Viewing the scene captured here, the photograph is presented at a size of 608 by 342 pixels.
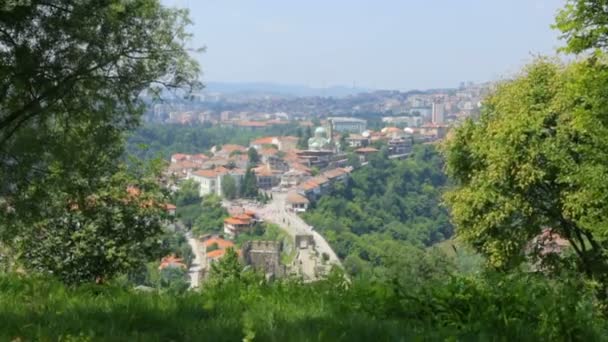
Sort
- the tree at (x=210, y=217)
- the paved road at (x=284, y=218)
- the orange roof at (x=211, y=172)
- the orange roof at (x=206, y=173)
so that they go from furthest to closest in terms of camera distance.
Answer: the orange roof at (x=211, y=172) < the orange roof at (x=206, y=173) < the tree at (x=210, y=217) < the paved road at (x=284, y=218)

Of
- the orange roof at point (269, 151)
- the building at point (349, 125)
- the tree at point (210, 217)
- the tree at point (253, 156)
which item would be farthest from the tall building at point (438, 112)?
the tree at point (210, 217)

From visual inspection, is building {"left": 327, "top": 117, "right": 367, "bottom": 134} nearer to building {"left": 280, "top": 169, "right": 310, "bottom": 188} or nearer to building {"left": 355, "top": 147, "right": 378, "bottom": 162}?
building {"left": 355, "top": 147, "right": 378, "bottom": 162}

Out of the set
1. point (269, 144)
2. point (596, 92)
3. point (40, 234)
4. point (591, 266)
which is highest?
point (596, 92)

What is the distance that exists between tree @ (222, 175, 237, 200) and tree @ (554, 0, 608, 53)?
85.5 metres

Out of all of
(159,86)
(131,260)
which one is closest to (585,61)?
(159,86)

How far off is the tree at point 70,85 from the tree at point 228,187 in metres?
85.9

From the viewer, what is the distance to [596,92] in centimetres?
867

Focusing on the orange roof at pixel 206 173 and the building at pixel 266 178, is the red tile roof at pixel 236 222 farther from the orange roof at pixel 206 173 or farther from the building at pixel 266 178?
the building at pixel 266 178

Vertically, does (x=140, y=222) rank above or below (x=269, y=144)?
above

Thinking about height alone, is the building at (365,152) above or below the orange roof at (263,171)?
above

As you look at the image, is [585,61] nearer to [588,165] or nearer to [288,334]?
[588,165]

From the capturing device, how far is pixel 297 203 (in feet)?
272

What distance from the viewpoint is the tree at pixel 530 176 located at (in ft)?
32.6

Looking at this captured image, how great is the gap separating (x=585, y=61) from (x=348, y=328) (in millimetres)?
7523
